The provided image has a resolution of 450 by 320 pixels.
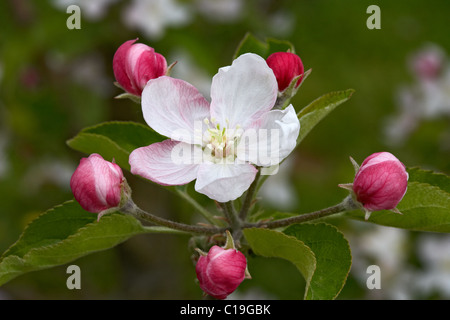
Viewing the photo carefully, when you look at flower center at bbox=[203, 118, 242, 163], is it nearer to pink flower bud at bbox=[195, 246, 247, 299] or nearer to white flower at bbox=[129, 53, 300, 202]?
white flower at bbox=[129, 53, 300, 202]

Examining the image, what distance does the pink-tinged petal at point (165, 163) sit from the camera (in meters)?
0.94

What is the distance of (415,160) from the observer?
2.43 metres

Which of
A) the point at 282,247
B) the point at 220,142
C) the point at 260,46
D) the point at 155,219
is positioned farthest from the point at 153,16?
the point at 282,247

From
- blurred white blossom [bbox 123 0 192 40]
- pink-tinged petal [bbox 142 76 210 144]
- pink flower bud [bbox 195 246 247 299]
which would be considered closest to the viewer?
pink flower bud [bbox 195 246 247 299]

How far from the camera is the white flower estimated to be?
938 millimetres

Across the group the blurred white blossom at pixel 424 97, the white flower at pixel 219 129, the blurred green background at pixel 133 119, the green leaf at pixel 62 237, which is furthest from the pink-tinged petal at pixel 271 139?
the blurred white blossom at pixel 424 97

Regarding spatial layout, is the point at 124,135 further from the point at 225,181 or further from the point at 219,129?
the point at 225,181

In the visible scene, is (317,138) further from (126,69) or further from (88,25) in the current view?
(126,69)

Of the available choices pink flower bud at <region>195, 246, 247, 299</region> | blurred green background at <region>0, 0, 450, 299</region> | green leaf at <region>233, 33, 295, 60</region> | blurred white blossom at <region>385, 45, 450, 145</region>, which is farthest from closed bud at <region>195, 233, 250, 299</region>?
blurred white blossom at <region>385, 45, 450, 145</region>

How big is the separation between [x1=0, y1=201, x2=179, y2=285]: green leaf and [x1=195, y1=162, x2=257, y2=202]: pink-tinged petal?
0.16 metres

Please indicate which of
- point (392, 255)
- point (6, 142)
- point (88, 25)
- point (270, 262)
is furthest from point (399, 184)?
point (270, 262)

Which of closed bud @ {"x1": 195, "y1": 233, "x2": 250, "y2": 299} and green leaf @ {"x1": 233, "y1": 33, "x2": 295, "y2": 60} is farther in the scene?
green leaf @ {"x1": 233, "y1": 33, "x2": 295, "y2": 60}

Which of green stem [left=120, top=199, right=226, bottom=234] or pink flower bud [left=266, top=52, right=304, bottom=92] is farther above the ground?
pink flower bud [left=266, top=52, right=304, bottom=92]

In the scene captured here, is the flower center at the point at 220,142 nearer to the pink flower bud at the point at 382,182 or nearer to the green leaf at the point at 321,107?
the green leaf at the point at 321,107
